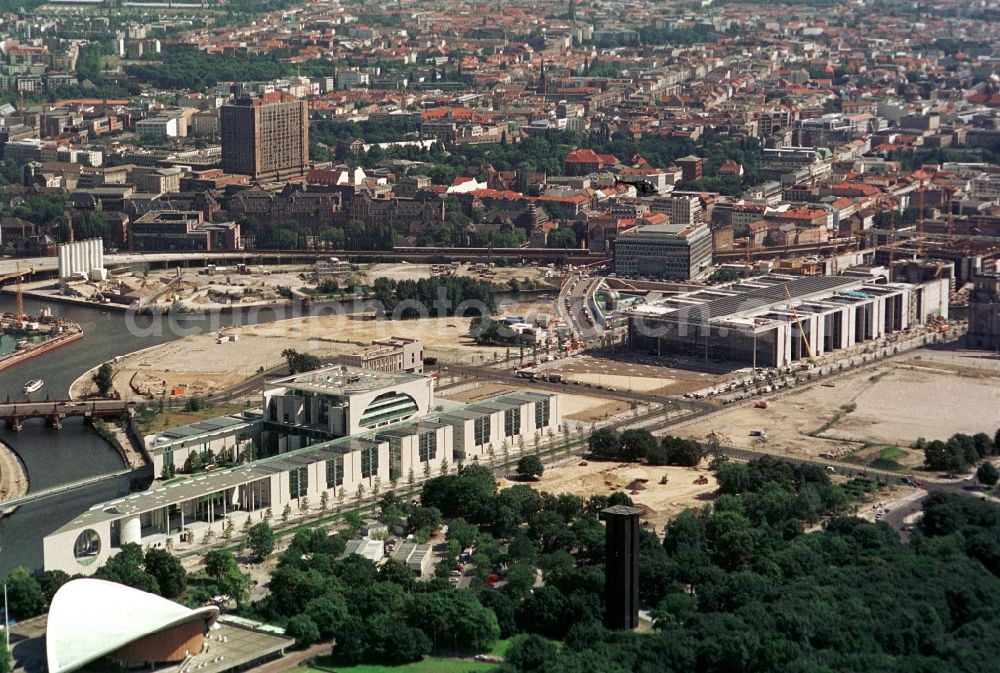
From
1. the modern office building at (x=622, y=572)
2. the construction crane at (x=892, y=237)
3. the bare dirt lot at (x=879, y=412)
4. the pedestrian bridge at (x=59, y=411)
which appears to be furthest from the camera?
the construction crane at (x=892, y=237)

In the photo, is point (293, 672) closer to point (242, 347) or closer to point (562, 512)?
point (562, 512)

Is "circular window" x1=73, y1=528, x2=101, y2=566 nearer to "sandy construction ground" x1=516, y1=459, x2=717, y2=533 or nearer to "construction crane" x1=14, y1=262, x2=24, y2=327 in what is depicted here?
"sandy construction ground" x1=516, y1=459, x2=717, y2=533

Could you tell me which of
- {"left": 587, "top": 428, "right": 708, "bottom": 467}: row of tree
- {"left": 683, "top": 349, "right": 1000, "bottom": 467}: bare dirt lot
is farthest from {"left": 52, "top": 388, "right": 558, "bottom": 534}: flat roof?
{"left": 683, "top": 349, "right": 1000, "bottom": 467}: bare dirt lot

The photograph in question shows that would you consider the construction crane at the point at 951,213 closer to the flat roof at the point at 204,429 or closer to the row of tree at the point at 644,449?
the row of tree at the point at 644,449

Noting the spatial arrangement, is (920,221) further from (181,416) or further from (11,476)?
(11,476)

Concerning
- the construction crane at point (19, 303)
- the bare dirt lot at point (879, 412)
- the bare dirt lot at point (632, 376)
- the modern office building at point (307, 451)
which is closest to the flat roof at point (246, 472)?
the modern office building at point (307, 451)
